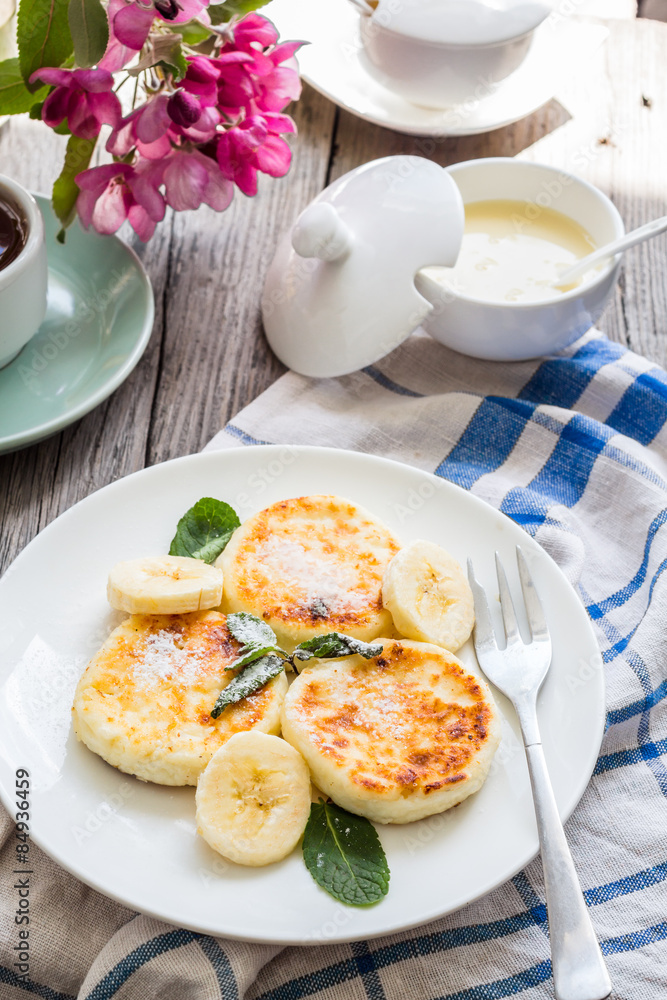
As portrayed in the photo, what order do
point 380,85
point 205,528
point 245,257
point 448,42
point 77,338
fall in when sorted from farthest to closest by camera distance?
point 380,85 < point 245,257 < point 448,42 < point 77,338 < point 205,528

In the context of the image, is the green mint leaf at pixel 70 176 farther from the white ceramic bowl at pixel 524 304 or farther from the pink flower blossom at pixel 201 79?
the white ceramic bowl at pixel 524 304

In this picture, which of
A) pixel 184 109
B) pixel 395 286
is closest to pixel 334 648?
pixel 395 286

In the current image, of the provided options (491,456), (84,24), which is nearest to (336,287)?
(491,456)

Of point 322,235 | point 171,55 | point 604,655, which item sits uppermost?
point 171,55

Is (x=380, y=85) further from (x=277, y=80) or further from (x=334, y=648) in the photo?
(x=334, y=648)

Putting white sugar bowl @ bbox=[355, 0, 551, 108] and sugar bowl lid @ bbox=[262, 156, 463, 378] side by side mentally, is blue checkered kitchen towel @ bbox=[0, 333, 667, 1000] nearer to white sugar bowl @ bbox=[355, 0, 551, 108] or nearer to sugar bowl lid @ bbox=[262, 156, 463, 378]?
sugar bowl lid @ bbox=[262, 156, 463, 378]

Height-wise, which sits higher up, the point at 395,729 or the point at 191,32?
the point at 191,32

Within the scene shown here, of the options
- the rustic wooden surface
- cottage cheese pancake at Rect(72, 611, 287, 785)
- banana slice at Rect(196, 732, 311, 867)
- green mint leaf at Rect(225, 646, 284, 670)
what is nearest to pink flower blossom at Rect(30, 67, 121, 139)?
the rustic wooden surface
